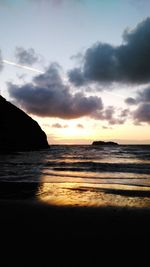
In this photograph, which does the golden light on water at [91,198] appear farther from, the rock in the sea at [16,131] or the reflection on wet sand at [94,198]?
the rock in the sea at [16,131]

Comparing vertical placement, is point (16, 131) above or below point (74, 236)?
above

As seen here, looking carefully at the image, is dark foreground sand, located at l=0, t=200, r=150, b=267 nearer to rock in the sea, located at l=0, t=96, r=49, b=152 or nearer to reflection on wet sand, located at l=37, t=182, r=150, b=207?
reflection on wet sand, located at l=37, t=182, r=150, b=207

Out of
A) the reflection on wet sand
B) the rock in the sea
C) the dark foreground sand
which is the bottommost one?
the reflection on wet sand

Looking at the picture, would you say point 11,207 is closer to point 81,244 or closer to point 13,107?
point 81,244

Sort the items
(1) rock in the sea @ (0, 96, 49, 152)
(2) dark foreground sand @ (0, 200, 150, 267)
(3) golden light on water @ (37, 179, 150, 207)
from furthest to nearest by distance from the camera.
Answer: (1) rock in the sea @ (0, 96, 49, 152) < (3) golden light on water @ (37, 179, 150, 207) < (2) dark foreground sand @ (0, 200, 150, 267)

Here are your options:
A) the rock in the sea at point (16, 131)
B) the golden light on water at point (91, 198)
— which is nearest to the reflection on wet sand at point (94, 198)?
the golden light on water at point (91, 198)

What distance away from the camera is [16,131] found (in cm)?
8669

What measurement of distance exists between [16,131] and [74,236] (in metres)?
83.4

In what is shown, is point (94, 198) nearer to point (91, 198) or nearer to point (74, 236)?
point (91, 198)

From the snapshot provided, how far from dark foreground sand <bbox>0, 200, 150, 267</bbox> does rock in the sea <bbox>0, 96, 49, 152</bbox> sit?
6838 centimetres

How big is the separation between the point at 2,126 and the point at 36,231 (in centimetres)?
7485

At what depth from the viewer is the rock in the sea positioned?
7881 centimetres

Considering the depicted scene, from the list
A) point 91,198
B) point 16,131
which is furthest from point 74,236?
point 16,131

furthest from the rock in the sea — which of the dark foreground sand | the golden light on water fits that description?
the dark foreground sand
